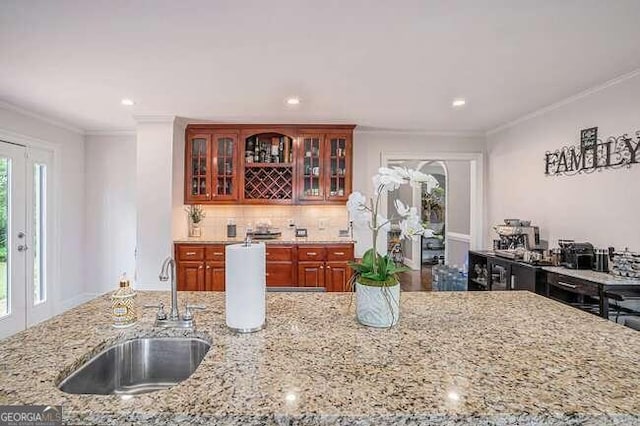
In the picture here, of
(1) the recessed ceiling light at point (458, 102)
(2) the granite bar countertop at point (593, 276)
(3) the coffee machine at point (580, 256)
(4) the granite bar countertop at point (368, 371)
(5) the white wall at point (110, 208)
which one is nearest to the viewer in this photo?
(4) the granite bar countertop at point (368, 371)

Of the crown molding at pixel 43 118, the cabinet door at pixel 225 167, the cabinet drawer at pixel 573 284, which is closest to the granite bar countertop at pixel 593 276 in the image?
the cabinet drawer at pixel 573 284

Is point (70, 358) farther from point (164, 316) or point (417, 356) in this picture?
point (417, 356)

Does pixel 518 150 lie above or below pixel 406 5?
below

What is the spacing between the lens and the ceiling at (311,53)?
1.95m

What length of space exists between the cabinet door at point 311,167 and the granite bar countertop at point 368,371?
3051 mm

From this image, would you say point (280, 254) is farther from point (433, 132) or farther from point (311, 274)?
point (433, 132)

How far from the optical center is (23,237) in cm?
395

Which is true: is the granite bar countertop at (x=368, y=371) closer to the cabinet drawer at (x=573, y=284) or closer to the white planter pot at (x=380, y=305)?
the white planter pot at (x=380, y=305)

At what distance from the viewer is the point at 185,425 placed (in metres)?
A: 0.78

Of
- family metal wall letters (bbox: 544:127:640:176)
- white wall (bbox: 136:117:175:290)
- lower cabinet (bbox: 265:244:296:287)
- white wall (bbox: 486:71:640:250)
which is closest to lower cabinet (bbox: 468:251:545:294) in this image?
white wall (bbox: 486:71:640:250)

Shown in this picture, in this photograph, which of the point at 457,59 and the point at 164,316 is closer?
the point at 164,316

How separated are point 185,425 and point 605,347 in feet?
4.22

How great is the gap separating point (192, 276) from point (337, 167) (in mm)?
2202

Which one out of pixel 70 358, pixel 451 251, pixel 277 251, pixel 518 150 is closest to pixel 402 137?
pixel 518 150
